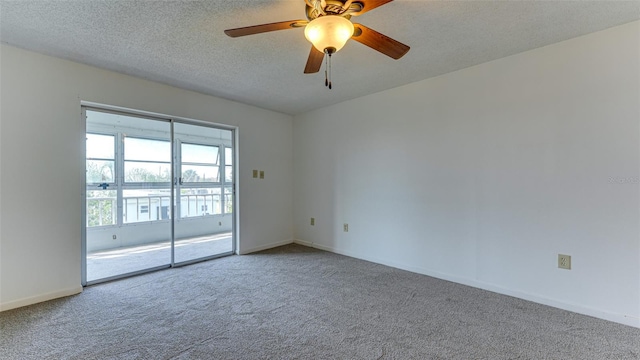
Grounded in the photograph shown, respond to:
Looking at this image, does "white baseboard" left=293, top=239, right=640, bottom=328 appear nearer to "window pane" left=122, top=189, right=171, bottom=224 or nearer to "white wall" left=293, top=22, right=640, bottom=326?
"white wall" left=293, top=22, right=640, bottom=326

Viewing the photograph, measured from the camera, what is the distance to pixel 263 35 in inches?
A: 88.2

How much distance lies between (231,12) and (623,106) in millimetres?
3098

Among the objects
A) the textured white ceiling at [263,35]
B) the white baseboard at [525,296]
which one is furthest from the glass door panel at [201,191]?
the white baseboard at [525,296]

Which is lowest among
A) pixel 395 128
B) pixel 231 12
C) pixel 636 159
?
pixel 636 159

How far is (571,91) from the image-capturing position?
7.74ft

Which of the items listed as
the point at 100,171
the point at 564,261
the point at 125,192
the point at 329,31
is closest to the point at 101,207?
the point at 125,192

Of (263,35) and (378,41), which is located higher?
(263,35)

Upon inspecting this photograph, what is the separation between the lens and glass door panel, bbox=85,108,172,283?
3221 millimetres

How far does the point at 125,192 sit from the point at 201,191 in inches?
37.0

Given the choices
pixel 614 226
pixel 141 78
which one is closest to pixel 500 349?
pixel 614 226

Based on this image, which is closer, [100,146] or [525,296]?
[525,296]

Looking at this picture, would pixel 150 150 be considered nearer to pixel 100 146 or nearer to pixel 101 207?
pixel 100 146

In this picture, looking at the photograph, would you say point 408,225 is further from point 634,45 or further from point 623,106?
point 634,45

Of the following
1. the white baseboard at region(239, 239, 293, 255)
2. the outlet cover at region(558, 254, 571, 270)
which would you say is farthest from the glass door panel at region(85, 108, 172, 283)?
the outlet cover at region(558, 254, 571, 270)
